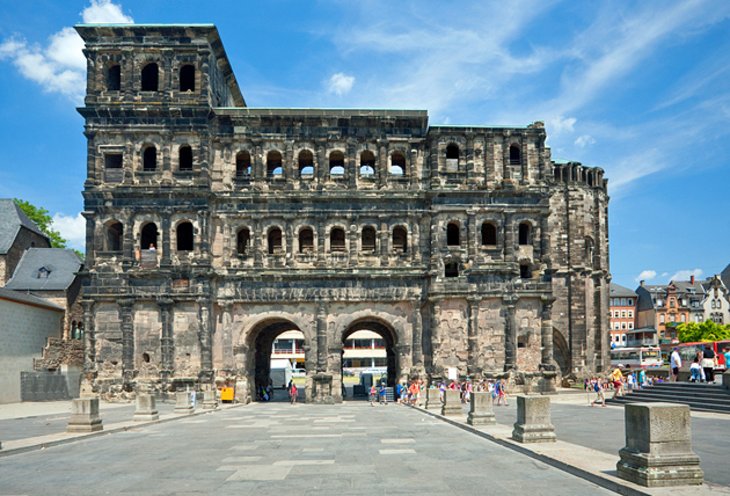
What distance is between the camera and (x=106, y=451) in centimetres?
1814

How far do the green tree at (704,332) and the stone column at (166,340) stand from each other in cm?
7114

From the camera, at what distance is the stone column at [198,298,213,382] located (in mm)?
40062

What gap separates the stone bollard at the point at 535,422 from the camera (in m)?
17.2

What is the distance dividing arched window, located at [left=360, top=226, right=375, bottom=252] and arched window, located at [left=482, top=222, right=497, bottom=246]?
7205 mm

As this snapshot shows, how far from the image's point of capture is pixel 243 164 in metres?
45.0

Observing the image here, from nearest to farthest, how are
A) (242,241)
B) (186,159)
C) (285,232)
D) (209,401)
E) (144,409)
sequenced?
1. (144,409)
2. (209,401)
3. (285,232)
4. (186,159)
5. (242,241)

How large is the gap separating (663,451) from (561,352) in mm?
41528

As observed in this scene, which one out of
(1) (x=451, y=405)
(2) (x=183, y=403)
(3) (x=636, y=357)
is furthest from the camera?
(3) (x=636, y=357)

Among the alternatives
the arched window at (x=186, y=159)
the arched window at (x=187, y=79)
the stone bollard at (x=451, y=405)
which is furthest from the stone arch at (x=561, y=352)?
the arched window at (x=187, y=79)

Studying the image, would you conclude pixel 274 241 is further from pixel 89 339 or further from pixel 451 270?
pixel 89 339

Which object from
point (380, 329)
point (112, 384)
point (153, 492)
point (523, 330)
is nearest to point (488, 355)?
point (523, 330)

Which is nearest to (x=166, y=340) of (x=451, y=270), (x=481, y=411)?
(x=451, y=270)

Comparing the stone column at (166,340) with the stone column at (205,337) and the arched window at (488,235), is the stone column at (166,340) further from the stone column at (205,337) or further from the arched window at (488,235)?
the arched window at (488,235)

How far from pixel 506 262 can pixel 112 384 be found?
24.8 m
